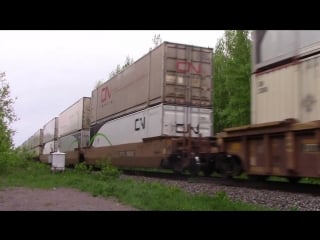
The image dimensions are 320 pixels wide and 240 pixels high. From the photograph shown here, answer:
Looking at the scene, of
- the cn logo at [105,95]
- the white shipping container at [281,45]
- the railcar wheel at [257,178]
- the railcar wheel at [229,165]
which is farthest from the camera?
the cn logo at [105,95]

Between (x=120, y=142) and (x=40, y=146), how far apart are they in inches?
1107

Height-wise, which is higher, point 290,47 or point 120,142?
point 290,47

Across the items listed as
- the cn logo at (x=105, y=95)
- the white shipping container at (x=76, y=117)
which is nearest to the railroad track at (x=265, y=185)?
the cn logo at (x=105, y=95)

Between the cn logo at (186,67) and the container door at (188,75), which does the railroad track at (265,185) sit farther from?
the cn logo at (186,67)

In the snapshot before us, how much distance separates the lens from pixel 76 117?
2917 cm

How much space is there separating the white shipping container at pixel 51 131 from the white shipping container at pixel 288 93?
2776cm

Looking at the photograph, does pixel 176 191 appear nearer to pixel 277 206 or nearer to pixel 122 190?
pixel 122 190

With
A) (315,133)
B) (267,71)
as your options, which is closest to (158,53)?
(267,71)

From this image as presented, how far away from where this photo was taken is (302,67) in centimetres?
915

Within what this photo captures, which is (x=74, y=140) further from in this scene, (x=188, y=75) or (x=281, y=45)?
(x=281, y=45)

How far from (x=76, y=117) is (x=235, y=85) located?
12.5m

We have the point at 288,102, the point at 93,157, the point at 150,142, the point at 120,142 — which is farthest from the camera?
the point at 93,157

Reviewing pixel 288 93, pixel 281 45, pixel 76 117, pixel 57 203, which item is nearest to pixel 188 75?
pixel 281 45

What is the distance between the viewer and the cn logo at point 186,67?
1620cm
